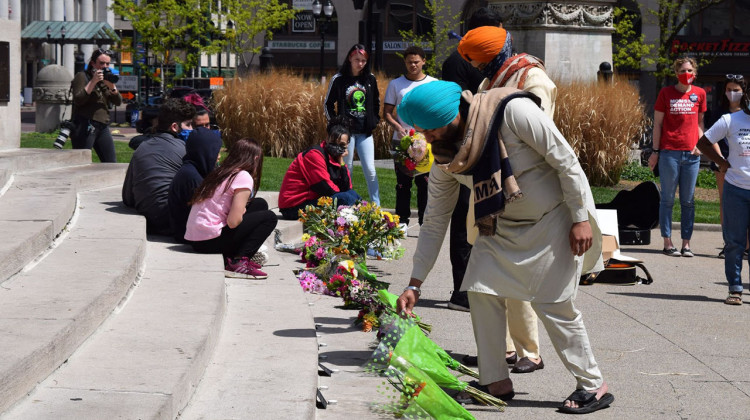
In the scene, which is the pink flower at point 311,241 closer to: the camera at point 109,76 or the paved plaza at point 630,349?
the paved plaza at point 630,349

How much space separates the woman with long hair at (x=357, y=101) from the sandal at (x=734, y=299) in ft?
13.9

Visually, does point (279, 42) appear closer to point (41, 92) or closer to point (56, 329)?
point (41, 92)

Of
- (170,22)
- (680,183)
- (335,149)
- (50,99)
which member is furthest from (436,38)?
(335,149)

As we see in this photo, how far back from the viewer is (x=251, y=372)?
5.02 m

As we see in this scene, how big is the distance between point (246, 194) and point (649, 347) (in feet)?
9.60

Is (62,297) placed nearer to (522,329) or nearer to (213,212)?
(522,329)

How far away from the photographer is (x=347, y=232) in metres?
8.44

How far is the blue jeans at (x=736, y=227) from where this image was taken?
8211 mm

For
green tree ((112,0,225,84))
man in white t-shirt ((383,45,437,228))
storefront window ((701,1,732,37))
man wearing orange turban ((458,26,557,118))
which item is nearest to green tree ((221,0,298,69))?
green tree ((112,0,225,84))

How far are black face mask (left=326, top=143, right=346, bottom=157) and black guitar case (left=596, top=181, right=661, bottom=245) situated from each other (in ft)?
9.95

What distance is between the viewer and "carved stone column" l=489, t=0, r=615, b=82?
1778 centimetres

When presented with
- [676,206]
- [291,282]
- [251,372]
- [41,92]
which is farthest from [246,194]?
[41,92]

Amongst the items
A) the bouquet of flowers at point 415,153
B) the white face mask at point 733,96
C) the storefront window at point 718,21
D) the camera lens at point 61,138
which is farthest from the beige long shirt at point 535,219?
the storefront window at point 718,21

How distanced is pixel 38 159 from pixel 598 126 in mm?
9095
